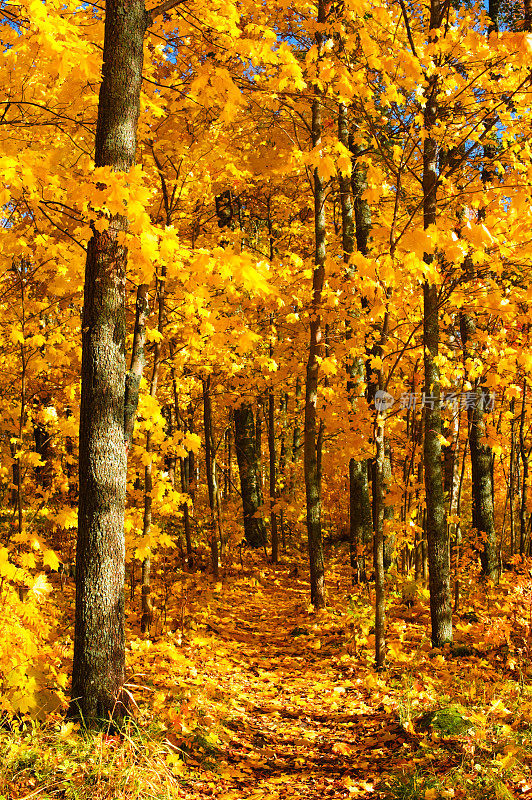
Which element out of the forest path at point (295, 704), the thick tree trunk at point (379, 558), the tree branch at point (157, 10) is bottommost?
the forest path at point (295, 704)

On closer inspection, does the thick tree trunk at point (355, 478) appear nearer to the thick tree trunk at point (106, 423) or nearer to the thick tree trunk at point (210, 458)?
the thick tree trunk at point (210, 458)

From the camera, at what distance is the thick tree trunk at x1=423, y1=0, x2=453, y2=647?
668 centimetres

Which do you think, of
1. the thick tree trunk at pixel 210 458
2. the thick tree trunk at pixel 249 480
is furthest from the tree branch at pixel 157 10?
the thick tree trunk at pixel 249 480

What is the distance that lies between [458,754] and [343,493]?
12592 mm

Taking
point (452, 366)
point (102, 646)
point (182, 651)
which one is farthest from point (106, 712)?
point (452, 366)

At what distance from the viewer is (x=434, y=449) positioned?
6.77 metres

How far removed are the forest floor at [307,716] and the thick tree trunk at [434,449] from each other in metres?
0.44

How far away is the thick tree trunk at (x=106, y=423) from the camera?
378 cm

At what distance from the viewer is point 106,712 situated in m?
3.74

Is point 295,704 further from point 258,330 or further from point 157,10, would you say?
point 258,330

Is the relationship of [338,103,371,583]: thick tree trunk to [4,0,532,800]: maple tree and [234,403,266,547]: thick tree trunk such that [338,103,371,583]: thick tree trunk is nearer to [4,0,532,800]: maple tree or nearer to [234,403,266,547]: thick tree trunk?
[4,0,532,800]: maple tree

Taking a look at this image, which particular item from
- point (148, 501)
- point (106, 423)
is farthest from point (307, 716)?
point (106, 423)

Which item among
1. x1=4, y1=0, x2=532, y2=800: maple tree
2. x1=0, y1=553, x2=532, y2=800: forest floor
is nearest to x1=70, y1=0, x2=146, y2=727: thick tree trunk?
x1=4, y1=0, x2=532, y2=800: maple tree

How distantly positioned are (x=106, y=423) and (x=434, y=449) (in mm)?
4161
